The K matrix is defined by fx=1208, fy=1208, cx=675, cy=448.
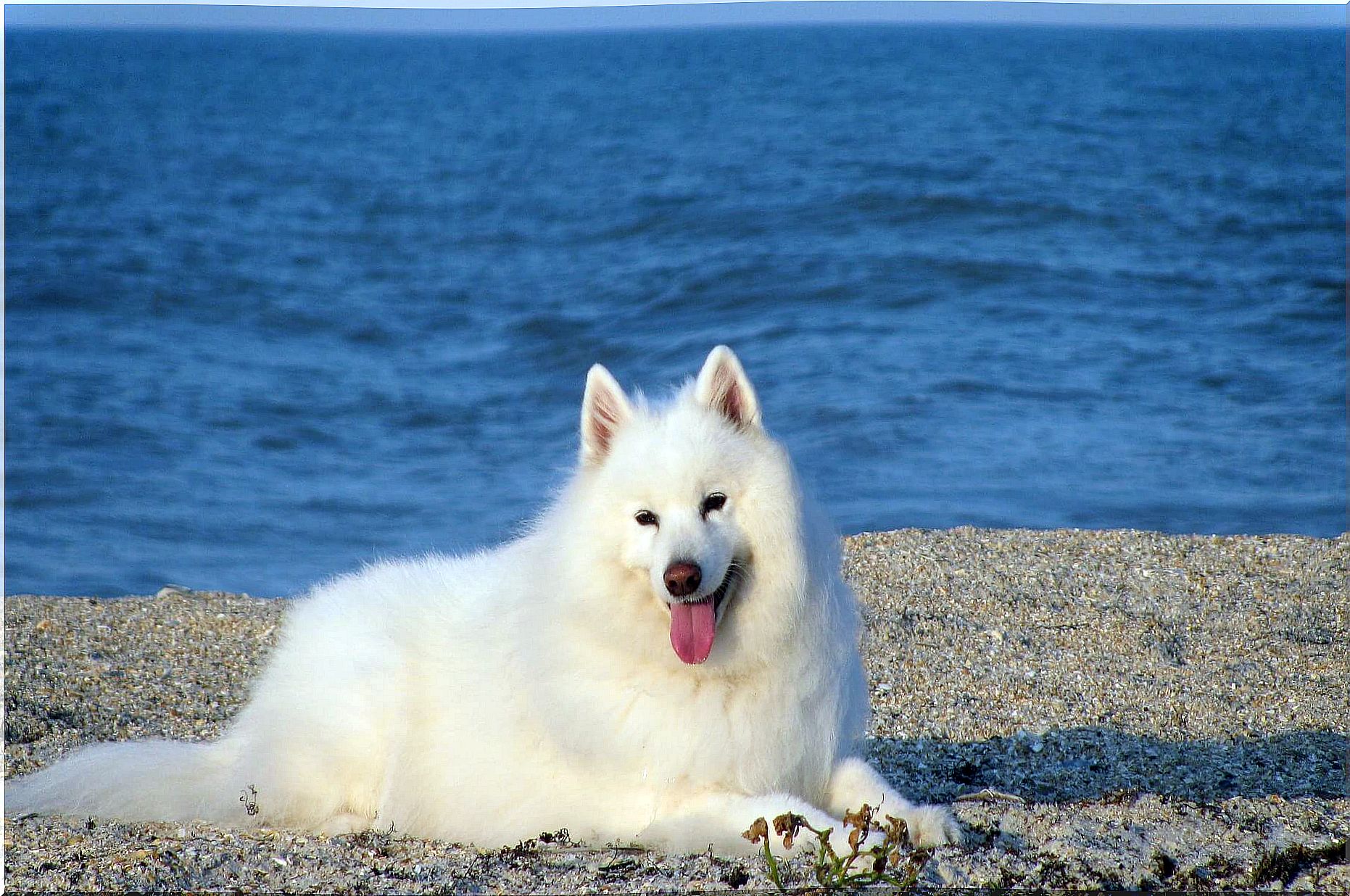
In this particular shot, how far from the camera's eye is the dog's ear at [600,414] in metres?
3.71

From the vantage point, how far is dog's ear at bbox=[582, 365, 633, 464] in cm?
371

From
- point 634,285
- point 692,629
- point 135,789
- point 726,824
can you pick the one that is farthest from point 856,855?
point 634,285

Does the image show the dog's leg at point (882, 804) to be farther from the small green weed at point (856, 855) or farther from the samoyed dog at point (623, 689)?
the small green weed at point (856, 855)

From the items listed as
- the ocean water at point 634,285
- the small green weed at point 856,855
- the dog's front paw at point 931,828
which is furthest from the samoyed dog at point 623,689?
the ocean water at point 634,285

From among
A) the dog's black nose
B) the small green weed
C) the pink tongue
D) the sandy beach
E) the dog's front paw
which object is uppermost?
the dog's black nose

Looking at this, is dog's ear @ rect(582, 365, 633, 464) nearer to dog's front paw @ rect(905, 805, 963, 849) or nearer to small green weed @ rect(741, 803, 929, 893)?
small green weed @ rect(741, 803, 929, 893)

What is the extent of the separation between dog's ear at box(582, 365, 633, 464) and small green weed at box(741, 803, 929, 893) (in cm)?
121

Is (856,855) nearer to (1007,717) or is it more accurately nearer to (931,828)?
(931,828)

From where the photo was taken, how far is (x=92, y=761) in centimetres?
426

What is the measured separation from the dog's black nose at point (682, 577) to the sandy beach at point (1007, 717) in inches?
29.5

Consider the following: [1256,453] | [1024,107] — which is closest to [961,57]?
[1024,107]

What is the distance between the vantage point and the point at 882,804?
140 inches

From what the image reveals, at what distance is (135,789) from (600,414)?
2.12 m

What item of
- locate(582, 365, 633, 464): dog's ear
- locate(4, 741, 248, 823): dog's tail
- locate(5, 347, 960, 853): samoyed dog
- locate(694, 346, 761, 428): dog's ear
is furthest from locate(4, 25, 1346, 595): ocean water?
locate(4, 741, 248, 823): dog's tail
